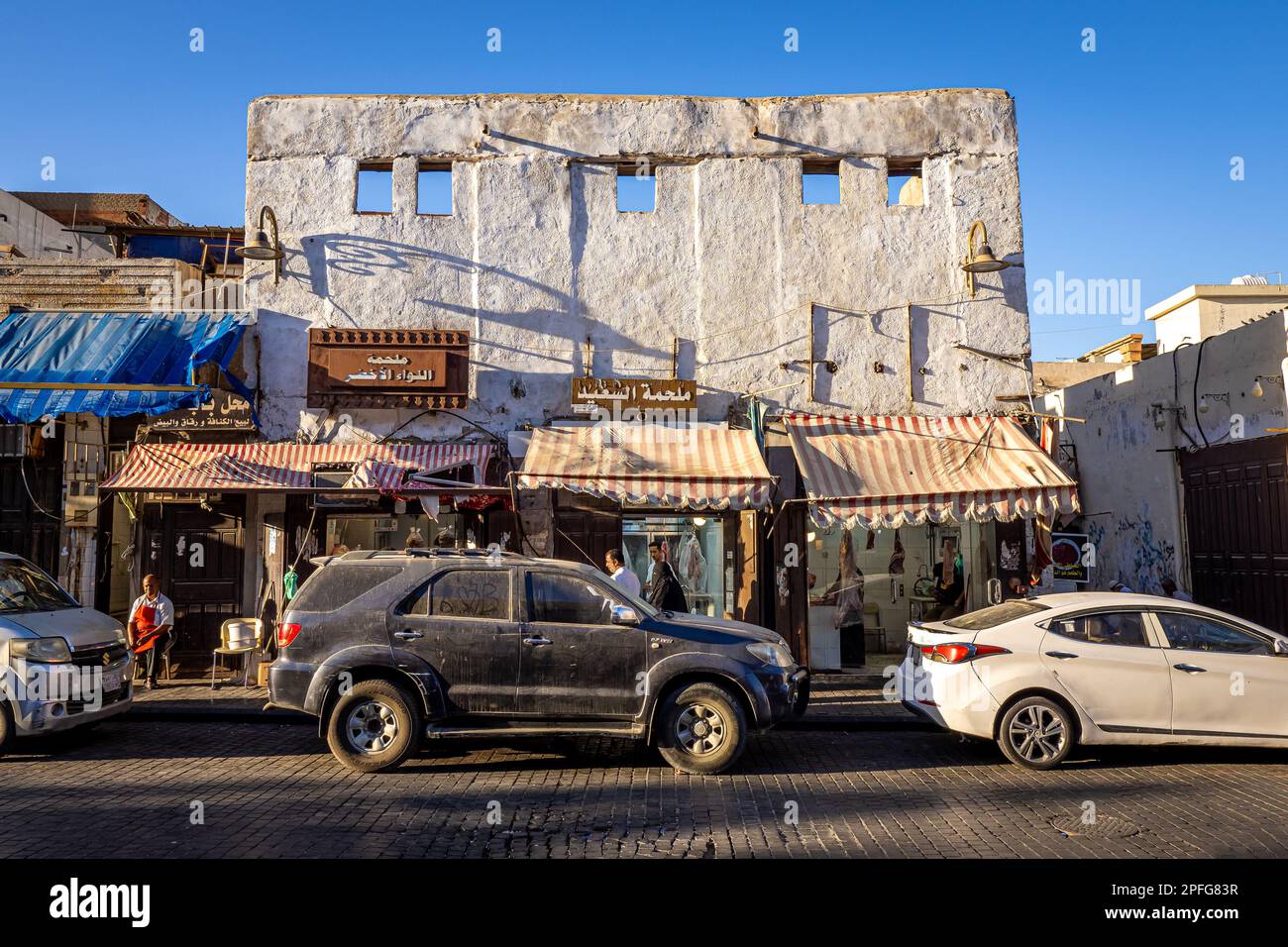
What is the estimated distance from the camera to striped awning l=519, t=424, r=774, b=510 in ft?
39.8

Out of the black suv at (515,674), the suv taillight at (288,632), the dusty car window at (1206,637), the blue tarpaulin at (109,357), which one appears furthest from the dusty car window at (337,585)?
the dusty car window at (1206,637)

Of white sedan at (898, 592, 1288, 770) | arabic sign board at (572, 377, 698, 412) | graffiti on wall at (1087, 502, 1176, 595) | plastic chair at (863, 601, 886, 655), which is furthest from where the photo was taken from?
plastic chair at (863, 601, 886, 655)

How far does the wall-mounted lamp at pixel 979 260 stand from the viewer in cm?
1354

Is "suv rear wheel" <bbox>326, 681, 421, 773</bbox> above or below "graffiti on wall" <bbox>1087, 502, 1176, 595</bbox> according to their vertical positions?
below

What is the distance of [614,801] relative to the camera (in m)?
7.20

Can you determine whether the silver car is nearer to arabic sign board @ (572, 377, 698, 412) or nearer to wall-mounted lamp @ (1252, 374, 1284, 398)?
arabic sign board @ (572, 377, 698, 412)

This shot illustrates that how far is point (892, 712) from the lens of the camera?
1112cm

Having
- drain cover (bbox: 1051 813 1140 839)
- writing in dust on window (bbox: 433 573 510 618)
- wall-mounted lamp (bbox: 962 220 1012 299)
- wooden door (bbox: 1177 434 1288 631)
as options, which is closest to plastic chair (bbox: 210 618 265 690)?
writing in dust on window (bbox: 433 573 510 618)

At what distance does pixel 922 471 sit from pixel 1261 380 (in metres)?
4.63

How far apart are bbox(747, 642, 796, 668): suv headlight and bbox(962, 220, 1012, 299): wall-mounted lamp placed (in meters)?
7.90

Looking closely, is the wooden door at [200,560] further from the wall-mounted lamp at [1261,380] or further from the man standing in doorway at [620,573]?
the wall-mounted lamp at [1261,380]

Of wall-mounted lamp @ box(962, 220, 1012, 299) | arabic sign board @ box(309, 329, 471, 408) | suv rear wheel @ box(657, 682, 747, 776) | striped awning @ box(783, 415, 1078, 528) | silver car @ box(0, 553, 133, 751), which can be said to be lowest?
suv rear wheel @ box(657, 682, 747, 776)

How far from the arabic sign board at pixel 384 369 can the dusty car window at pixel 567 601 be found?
6.07 m

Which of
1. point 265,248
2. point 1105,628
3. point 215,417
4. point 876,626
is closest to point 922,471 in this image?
point 876,626
